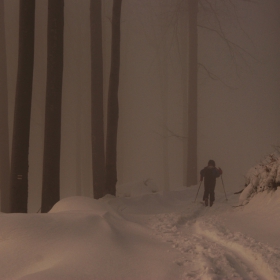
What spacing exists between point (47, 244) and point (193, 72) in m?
15.4

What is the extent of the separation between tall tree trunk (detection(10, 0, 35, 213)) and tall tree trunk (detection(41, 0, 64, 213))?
81 centimetres

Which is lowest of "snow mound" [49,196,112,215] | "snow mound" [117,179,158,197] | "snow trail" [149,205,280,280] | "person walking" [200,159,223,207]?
"snow mound" [117,179,158,197]

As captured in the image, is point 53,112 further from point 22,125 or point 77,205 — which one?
point 77,205

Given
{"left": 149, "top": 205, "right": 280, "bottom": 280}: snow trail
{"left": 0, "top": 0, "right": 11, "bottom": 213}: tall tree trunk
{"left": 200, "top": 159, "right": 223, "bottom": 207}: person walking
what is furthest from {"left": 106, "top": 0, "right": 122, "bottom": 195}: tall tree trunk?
{"left": 0, "top": 0, "right": 11, "bottom": 213}: tall tree trunk

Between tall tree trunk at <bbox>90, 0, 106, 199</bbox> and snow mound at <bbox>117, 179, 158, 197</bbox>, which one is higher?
tall tree trunk at <bbox>90, 0, 106, 199</bbox>

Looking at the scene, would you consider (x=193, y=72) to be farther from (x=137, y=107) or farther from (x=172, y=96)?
(x=137, y=107)

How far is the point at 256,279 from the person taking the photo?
3.03 metres

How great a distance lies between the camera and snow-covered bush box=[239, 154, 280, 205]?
272 inches

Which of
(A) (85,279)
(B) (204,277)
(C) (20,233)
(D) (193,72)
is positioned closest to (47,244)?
(C) (20,233)

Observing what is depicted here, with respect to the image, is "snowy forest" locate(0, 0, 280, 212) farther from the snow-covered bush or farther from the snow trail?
the snow trail

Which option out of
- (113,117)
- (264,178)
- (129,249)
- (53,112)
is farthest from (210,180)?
(129,249)

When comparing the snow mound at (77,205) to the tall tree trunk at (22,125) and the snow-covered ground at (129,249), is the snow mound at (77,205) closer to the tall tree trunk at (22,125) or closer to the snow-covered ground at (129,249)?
the snow-covered ground at (129,249)

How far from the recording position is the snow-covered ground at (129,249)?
3.03 m

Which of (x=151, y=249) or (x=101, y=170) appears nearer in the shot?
(x=151, y=249)
